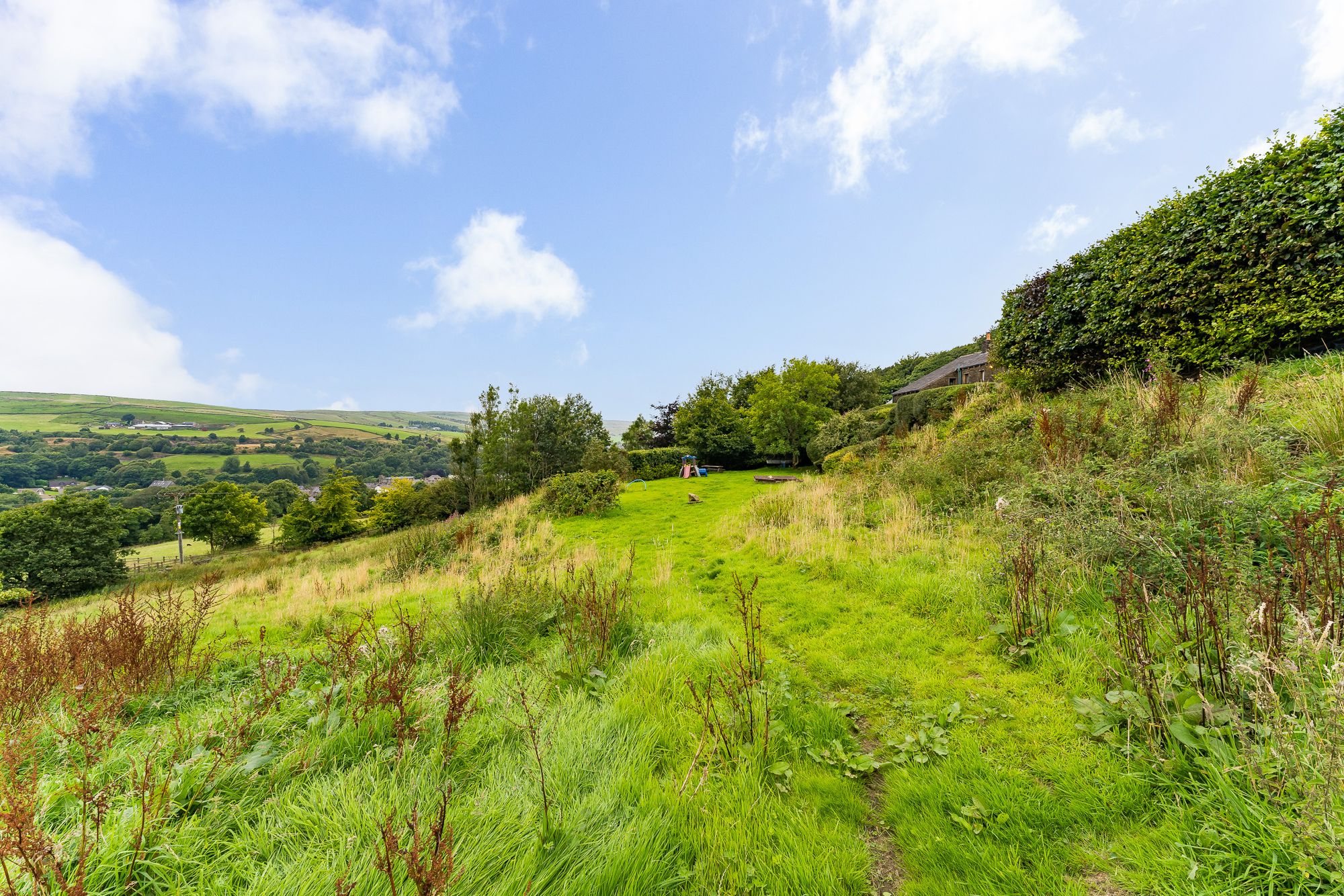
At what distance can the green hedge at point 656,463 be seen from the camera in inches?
1008

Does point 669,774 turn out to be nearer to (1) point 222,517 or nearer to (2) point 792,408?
(2) point 792,408

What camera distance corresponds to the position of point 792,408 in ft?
73.8

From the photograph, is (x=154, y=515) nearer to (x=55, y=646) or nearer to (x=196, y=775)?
(x=55, y=646)

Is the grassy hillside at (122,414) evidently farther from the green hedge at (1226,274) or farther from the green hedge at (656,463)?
the green hedge at (1226,274)

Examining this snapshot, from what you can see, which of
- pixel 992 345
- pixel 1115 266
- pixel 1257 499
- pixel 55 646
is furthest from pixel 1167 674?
pixel 992 345

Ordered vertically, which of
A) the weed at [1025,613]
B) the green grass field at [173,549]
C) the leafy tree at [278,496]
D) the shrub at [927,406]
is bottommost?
the green grass field at [173,549]

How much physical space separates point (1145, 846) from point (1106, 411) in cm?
711

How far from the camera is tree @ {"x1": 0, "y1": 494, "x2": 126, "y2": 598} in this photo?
83.4 feet

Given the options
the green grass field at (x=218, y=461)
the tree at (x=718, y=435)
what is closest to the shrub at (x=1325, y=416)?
the tree at (x=718, y=435)

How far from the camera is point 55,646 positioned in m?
3.74

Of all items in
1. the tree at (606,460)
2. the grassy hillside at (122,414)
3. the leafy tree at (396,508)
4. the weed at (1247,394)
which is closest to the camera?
the weed at (1247,394)

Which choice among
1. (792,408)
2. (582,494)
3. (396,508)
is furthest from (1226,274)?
(396,508)

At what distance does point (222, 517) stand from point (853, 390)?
59.8 metres

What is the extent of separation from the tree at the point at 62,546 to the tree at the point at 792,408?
3946 centimetres
